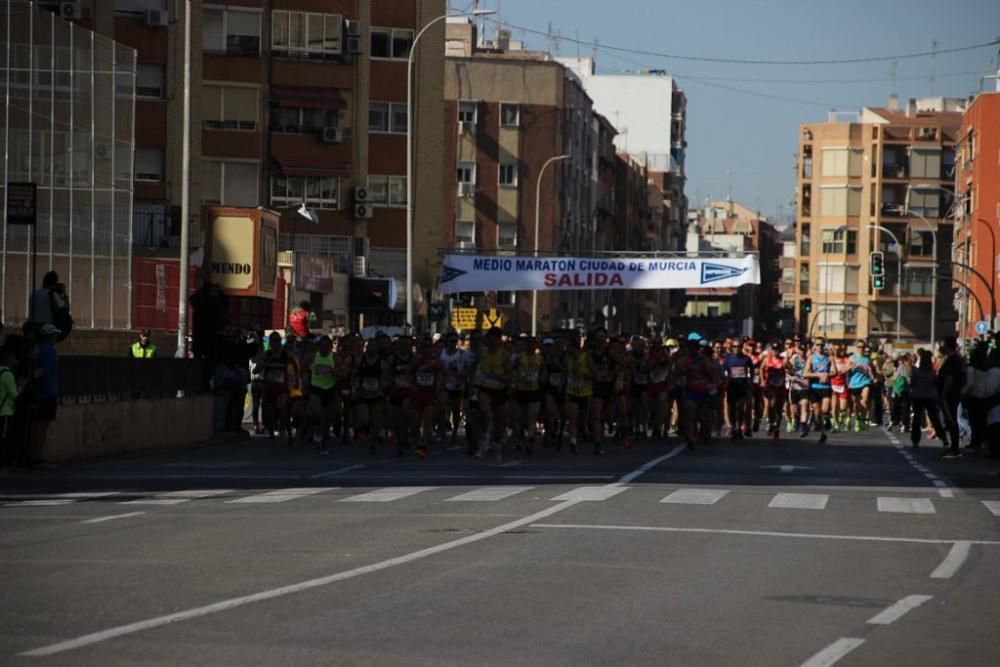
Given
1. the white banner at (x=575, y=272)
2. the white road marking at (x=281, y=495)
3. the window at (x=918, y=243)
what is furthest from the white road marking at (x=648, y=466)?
the window at (x=918, y=243)

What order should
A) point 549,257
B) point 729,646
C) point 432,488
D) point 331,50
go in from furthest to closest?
point 331,50 < point 549,257 < point 432,488 < point 729,646

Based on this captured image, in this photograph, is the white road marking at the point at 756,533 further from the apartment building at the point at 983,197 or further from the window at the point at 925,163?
the window at the point at 925,163

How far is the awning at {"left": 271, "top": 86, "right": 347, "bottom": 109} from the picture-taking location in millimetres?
71125

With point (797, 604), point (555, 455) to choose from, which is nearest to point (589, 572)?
point (797, 604)

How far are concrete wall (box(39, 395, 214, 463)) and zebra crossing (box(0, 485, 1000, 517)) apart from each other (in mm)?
5166

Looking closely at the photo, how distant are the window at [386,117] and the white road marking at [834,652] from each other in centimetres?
6413

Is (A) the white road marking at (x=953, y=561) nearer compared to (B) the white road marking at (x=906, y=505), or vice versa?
(A) the white road marking at (x=953, y=561)

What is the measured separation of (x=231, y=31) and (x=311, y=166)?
5.56 m

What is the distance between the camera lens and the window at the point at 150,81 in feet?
206

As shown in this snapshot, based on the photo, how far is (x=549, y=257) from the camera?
2195 inches

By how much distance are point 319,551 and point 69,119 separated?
24176 millimetres

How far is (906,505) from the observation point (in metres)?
20.7

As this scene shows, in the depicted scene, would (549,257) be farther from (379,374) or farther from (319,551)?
(319,551)

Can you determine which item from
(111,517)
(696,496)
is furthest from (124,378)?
(111,517)
